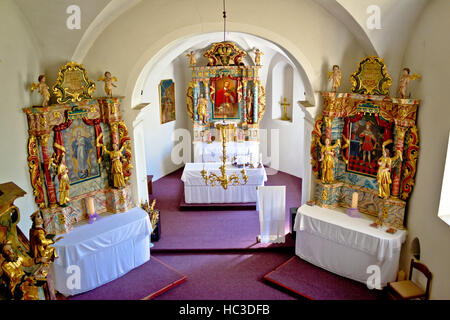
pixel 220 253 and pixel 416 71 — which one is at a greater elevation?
pixel 416 71

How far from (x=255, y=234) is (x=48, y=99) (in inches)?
244

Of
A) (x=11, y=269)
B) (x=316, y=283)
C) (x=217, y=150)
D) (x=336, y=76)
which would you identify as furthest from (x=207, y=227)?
(x=11, y=269)

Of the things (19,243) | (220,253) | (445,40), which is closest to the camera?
(19,243)

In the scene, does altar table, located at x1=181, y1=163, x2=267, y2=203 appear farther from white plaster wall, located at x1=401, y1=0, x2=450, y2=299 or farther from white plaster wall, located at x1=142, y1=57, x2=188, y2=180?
white plaster wall, located at x1=401, y1=0, x2=450, y2=299

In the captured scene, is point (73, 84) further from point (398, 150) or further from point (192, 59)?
point (192, 59)

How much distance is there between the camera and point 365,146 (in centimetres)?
874

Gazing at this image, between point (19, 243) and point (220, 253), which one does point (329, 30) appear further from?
point (19, 243)

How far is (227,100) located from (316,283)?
29.3 feet

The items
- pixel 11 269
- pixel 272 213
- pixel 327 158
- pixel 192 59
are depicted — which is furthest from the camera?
pixel 192 59

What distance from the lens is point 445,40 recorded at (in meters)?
6.60

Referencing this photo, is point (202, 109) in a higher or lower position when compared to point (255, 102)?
lower

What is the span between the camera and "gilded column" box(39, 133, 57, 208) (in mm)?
7695

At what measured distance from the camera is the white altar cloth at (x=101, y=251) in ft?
25.9
